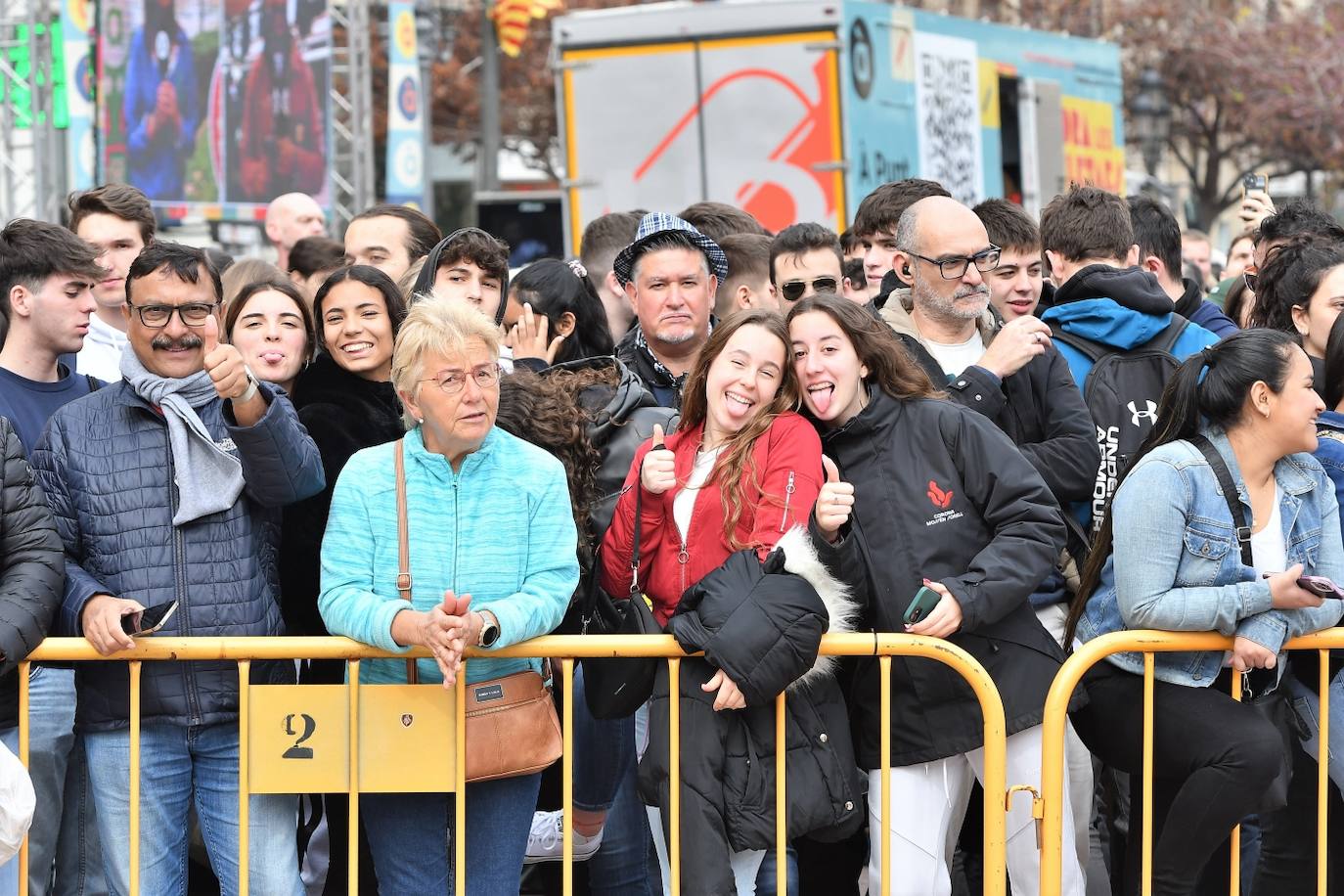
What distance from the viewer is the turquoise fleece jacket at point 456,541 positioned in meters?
4.24

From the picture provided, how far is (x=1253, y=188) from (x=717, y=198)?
5.98 meters

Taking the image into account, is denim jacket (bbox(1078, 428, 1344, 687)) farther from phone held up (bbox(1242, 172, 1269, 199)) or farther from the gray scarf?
phone held up (bbox(1242, 172, 1269, 199))

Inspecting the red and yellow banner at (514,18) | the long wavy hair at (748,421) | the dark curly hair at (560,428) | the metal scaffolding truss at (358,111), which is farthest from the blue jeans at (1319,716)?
the red and yellow banner at (514,18)

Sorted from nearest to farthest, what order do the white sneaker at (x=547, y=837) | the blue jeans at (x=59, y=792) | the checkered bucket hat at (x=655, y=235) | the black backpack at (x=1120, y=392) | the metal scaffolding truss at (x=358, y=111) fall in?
Answer: the blue jeans at (x=59, y=792)
the white sneaker at (x=547, y=837)
the black backpack at (x=1120, y=392)
the checkered bucket hat at (x=655, y=235)
the metal scaffolding truss at (x=358, y=111)

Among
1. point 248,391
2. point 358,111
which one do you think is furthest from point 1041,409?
point 358,111

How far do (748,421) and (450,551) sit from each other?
855 mm

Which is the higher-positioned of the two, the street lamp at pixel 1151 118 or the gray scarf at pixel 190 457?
the street lamp at pixel 1151 118

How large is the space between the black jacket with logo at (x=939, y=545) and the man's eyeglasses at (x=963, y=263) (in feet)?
2.25

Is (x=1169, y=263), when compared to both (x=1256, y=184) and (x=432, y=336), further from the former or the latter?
(x=432, y=336)

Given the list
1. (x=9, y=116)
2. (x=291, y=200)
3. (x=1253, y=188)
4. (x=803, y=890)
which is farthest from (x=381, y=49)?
(x=803, y=890)

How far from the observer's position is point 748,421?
455cm

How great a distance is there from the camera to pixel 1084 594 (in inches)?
189

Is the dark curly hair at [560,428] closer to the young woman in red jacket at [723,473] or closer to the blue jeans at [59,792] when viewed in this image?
the young woman in red jacket at [723,473]

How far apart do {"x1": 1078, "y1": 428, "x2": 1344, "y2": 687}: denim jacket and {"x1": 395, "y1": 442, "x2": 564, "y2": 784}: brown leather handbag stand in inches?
59.8
